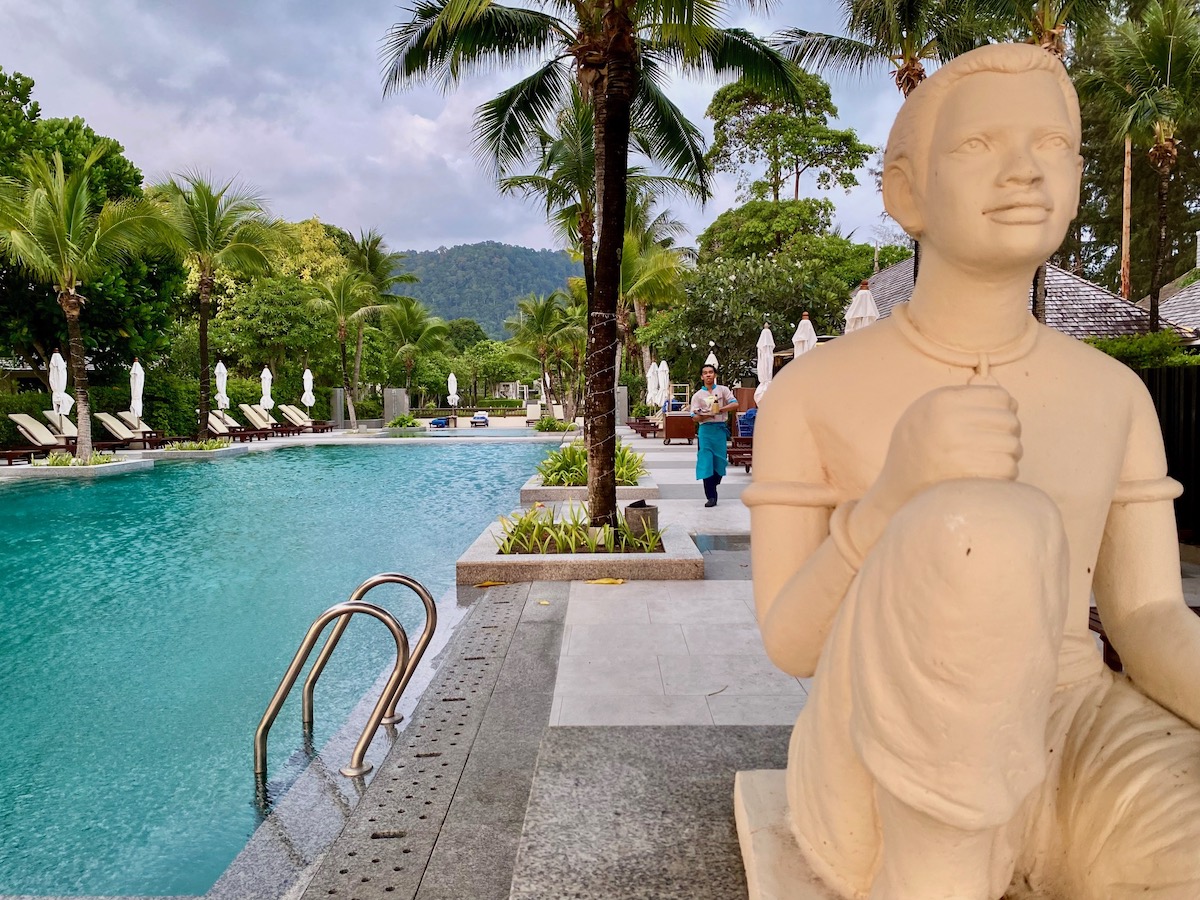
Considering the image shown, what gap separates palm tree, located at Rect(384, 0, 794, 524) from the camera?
21.7 ft

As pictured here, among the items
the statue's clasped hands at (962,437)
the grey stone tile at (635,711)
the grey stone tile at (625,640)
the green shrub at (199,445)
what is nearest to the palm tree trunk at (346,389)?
the green shrub at (199,445)

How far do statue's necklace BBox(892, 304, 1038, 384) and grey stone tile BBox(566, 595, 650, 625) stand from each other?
3560 millimetres

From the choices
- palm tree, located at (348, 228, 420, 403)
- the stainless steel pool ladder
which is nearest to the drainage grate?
the stainless steel pool ladder

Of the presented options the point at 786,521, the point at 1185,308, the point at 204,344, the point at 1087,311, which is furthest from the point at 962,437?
the point at 1185,308

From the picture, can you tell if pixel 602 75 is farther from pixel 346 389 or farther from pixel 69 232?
pixel 346 389

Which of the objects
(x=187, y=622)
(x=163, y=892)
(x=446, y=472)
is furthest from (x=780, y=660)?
(x=446, y=472)

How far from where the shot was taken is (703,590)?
18.2 ft

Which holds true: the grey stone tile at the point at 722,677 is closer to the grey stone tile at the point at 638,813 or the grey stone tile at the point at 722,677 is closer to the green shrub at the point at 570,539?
the grey stone tile at the point at 638,813

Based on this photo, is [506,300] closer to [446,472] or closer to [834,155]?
[834,155]

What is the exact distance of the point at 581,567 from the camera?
19.4 ft

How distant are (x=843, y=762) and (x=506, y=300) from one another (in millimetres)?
122679

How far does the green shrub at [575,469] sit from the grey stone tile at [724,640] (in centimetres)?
567

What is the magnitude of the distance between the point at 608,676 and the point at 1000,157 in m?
3.01

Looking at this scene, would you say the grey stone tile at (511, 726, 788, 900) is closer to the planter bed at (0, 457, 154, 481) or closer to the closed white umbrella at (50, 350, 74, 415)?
the planter bed at (0, 457, 154, 481)
